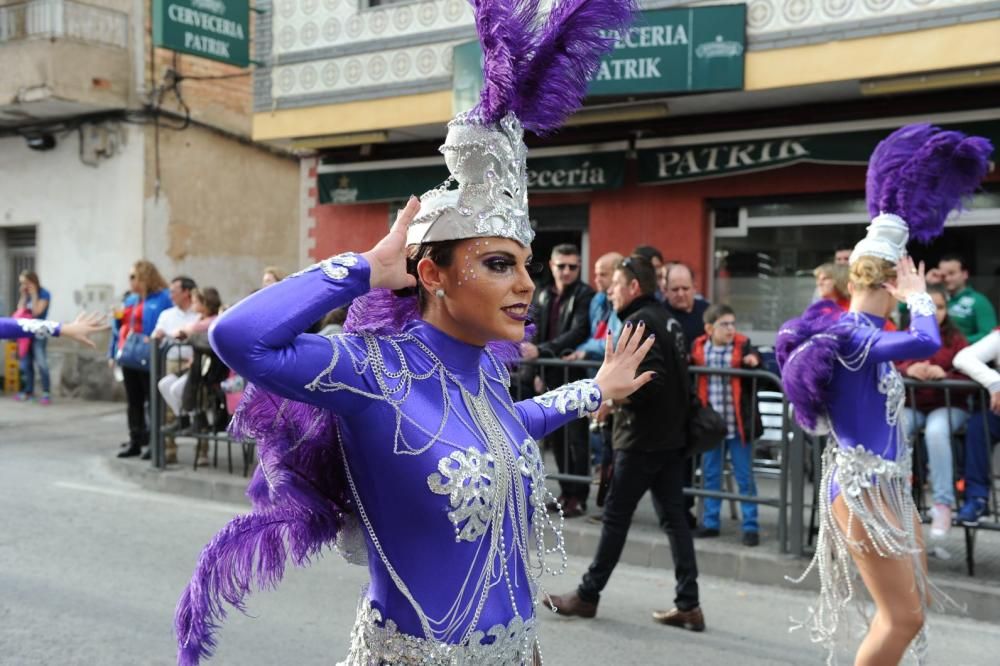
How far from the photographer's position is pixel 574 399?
2830 mm

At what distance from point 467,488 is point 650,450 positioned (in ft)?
11.2

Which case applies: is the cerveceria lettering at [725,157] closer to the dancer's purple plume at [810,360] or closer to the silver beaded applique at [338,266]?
the dancer's purple plume at [810,360]

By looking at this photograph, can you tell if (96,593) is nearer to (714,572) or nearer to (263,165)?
(714,572)

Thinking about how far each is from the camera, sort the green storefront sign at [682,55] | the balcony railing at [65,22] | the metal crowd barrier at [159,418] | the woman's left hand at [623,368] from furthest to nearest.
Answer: the balcony railing at [65,22] < the green storefront sign at [682,55] < the metal crowd barrier at [159,418] < the woman's left hand at [623,368]

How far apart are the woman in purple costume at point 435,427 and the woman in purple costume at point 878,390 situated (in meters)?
2.05

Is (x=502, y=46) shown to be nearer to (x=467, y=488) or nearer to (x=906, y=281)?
(x=467, y=488)

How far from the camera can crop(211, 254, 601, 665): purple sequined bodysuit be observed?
82.9 inches

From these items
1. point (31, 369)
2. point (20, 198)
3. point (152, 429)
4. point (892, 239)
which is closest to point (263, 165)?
point (20, 198)

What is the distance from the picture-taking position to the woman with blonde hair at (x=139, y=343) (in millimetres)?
10227

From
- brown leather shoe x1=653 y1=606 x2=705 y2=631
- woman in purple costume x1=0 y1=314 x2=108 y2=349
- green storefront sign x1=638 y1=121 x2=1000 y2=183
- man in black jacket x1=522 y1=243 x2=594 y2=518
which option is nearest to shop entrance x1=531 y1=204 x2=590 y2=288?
green storefront sign x1=638 y1=121 x2=1000 y2=183

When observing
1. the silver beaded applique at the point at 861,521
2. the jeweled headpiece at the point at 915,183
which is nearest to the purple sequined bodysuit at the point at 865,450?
the silver beaded applique at the point at 861,521

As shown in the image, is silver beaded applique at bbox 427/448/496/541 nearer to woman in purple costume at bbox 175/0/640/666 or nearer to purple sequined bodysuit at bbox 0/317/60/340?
woman in purple costume at bbox 175/0/640/666

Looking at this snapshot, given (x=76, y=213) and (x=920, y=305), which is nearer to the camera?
(x=920, y=305)

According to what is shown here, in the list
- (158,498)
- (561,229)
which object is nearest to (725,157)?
(561,229)
